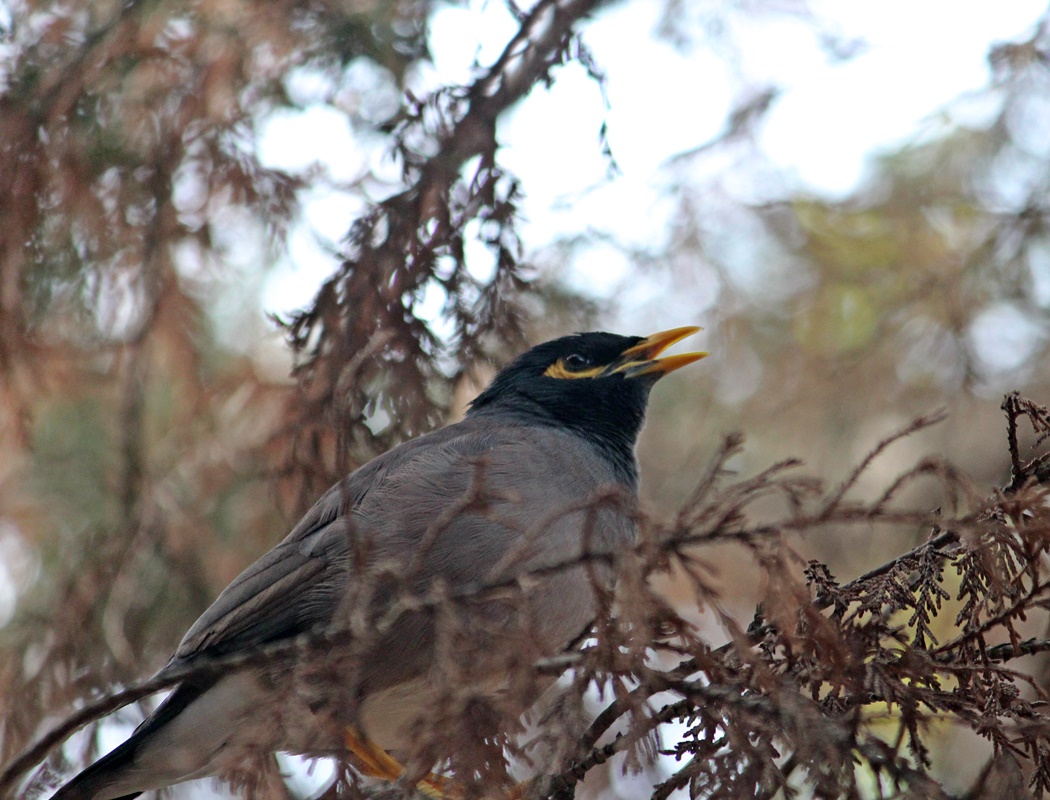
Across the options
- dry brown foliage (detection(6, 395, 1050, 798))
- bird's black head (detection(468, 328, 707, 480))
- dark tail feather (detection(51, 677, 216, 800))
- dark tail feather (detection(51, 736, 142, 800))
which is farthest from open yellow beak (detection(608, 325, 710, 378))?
dark tail feather (detection(51, 736, 142, 800))

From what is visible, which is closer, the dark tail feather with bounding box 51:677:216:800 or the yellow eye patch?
the dark tail feather with bounding box 51:677:216:800

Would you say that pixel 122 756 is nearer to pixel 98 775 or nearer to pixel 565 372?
pixel 98 775

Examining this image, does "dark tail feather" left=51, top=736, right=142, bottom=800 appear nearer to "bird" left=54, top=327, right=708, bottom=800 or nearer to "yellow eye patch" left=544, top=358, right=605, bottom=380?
"bird" left=54, top=327, right=708, bottom=800

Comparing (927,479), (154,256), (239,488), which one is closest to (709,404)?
(927,479)

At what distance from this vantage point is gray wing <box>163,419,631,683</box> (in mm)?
3529

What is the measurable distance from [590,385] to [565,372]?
15 cm

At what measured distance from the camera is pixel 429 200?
4.39 meters

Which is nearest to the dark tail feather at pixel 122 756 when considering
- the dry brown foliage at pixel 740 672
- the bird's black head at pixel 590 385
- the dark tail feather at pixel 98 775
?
the dark tail feather at pixel 98 775

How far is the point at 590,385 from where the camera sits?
4.69 meters

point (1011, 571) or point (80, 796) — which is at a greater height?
point (80, 796)

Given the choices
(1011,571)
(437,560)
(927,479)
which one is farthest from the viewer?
(927,479)

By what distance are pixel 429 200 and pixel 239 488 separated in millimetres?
2037

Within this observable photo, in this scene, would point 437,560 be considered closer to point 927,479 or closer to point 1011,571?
point 1011,571

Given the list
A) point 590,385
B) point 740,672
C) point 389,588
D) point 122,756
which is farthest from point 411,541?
point 740,672
